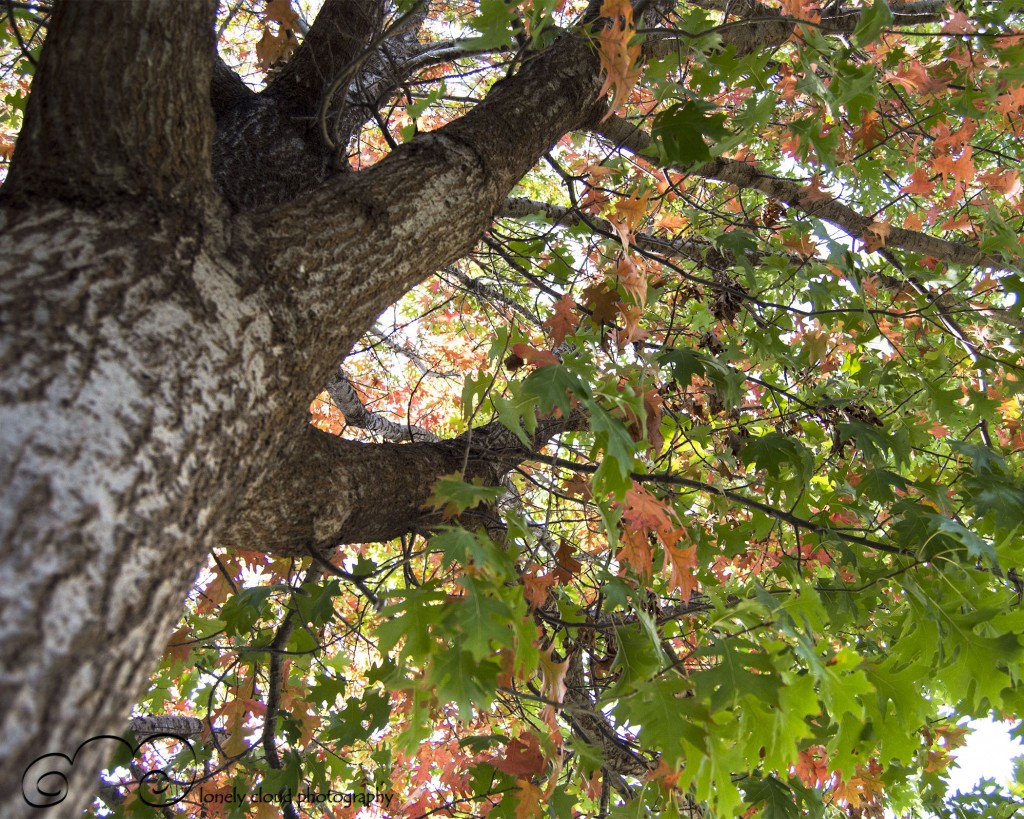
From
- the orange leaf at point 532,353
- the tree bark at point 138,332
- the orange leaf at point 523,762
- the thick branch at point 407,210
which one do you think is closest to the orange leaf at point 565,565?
the orange leaf at point 523,762

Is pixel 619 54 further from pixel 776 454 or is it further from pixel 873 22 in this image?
pixel 776 454

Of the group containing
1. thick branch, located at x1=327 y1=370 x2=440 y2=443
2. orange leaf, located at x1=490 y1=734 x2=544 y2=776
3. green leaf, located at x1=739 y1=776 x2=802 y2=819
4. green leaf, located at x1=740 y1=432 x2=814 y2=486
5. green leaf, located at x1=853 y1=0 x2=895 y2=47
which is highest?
green leaf, located at x1=853 y1=0 x2=895 y2=47

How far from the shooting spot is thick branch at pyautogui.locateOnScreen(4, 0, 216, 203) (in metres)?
1.26

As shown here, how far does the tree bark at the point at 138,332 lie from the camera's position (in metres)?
0.82

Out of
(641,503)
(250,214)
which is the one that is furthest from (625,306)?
(250,214)

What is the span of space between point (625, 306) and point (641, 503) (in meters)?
0.79

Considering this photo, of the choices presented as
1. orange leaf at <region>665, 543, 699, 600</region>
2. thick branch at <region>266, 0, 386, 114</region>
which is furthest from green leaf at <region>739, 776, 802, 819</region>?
thick branch at <region>266, 0, 386, 114</region>

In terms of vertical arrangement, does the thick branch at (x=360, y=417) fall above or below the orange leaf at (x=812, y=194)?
below

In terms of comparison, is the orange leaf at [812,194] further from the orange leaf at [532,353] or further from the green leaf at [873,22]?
the orange leaf at [532,353]

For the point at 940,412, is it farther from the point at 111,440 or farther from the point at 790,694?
the point at 111,440

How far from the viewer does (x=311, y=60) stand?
2773mm

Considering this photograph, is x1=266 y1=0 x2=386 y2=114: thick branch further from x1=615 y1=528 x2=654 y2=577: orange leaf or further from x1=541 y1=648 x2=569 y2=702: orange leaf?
x1=541 y1=648 x2=569 y2=702: orange leaf

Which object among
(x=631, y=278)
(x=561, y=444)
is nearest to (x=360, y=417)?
(x=561, y=444)

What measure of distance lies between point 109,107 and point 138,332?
536 mm
